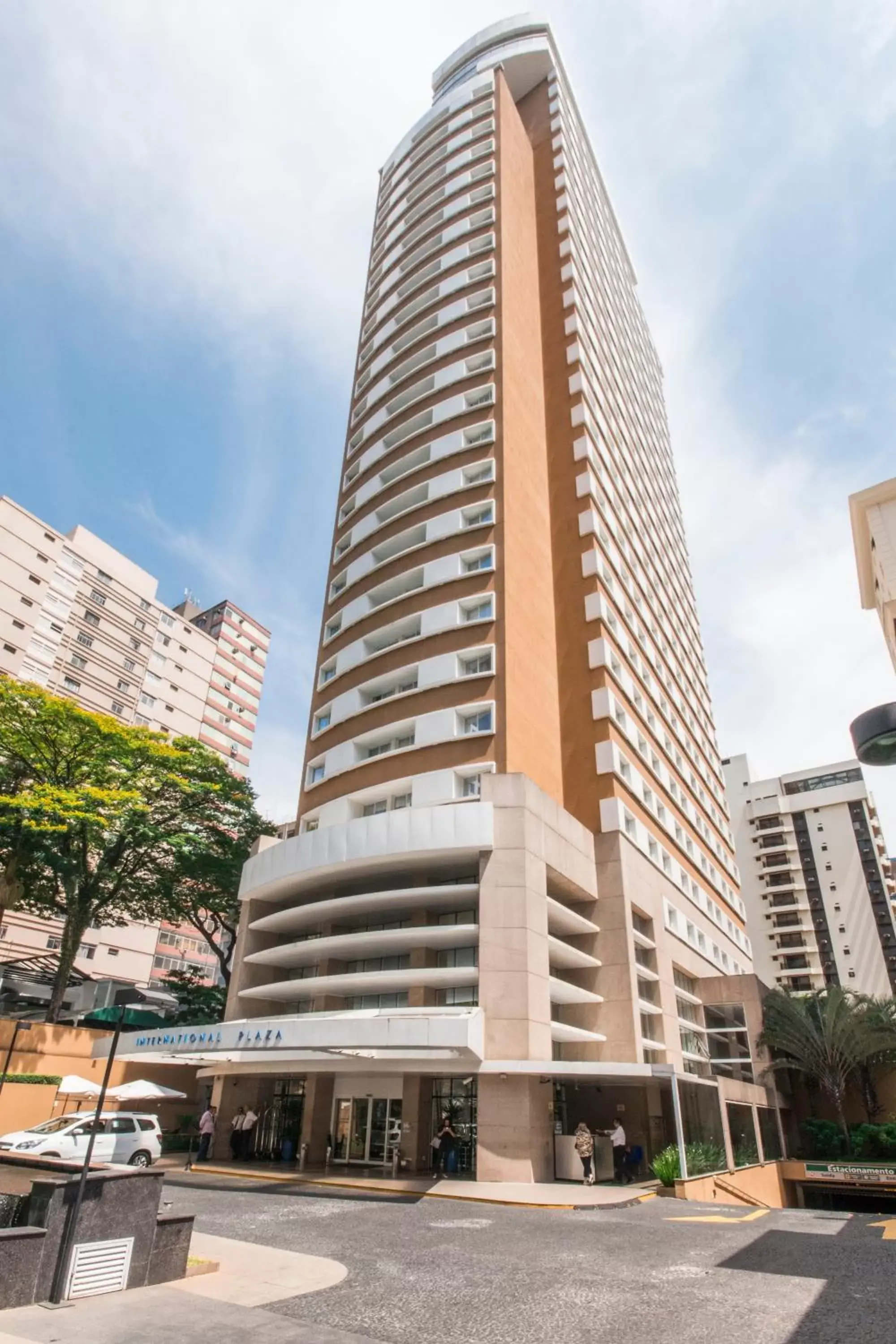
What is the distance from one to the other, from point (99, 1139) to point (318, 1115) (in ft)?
25.8

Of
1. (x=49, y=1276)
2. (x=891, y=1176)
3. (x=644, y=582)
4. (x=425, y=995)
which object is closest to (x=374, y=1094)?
(x=425, y=995)

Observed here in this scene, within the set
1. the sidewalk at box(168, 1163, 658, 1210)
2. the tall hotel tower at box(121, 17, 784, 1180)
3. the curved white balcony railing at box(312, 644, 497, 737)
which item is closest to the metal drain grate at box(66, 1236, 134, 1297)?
the sidewalk at box(168, 1163, 658, 1210)

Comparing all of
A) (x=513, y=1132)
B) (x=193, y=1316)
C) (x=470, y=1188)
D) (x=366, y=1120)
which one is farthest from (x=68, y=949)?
(x=193, y=1316)

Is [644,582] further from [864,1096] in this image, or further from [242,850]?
[864,1096]

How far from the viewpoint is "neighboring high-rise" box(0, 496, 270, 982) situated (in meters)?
66.6

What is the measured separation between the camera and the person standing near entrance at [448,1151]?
23.6m

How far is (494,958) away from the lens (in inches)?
947

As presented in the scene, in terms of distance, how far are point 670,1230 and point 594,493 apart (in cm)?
3292

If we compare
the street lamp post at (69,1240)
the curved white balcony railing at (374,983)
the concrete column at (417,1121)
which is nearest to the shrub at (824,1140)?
the curved white balcony railing at (374,983)

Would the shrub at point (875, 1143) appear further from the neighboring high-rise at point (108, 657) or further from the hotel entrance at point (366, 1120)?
the neighboring high-rise at point (108, 657)

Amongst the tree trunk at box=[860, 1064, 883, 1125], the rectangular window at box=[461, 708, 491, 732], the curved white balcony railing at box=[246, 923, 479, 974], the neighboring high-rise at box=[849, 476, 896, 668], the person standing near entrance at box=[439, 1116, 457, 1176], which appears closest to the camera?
the neighboring high-rise at box=[849, 476, 896, 668]

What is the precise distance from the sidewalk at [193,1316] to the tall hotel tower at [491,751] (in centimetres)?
1212

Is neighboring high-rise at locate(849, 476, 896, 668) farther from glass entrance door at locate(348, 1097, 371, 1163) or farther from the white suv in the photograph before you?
glass entrance door at locate(348, 1097, 371, 1163)

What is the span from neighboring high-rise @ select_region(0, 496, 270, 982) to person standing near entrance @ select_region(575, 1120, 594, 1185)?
47599mm
